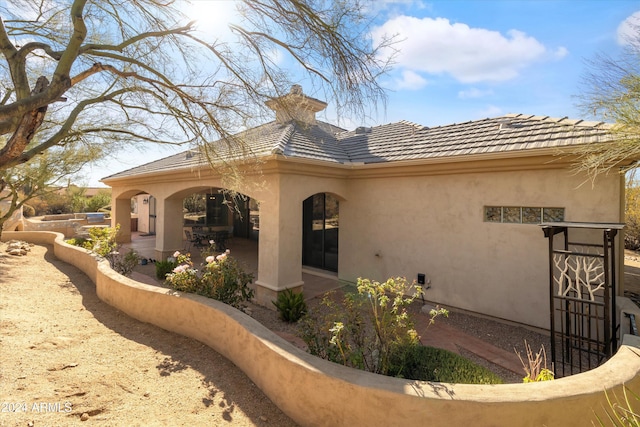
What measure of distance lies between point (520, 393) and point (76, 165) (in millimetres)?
17384

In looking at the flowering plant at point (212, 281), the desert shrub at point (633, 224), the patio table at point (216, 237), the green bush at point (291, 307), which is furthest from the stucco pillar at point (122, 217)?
the desert shrub at point (633, 224)

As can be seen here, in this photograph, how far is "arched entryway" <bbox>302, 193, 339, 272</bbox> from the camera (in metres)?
11.6

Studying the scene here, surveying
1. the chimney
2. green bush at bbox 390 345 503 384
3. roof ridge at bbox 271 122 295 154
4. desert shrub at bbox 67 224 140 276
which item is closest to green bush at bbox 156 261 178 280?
desert shrub at bbox 67 224 140 276

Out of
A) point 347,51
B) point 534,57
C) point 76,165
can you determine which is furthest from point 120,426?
point 76,165

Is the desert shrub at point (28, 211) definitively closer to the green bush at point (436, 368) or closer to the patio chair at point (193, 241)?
the patio chair at point (193, 241)

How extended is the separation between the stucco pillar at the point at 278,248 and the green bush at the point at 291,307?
65 cm

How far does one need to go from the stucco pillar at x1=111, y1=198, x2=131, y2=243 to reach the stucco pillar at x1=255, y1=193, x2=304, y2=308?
12706 mm

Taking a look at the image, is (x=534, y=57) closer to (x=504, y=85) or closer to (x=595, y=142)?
(x=504, y=85)

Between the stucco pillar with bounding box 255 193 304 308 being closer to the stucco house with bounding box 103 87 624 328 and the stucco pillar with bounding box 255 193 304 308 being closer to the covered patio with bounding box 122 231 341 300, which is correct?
the stucco house with bounding box 103 87 624 328

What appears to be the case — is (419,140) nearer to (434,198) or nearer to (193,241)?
(434,198)

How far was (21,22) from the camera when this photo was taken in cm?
706

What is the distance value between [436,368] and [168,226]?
1234 centimetres

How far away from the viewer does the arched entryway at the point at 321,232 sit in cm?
1163

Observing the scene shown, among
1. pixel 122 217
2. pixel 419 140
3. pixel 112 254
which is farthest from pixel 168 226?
pixel 419 140
